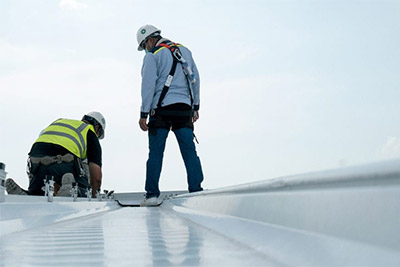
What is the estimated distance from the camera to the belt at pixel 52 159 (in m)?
3.68

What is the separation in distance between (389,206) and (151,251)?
0.54 m

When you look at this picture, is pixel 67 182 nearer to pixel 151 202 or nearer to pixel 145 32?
pixel 151 202

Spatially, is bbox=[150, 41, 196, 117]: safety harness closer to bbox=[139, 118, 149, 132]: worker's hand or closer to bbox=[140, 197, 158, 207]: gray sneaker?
bbox=[139, 118, 149, 132]: worker's hand

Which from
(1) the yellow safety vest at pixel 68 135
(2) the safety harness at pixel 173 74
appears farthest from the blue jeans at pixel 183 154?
(1) the yellow safety vest at pixel 68 135

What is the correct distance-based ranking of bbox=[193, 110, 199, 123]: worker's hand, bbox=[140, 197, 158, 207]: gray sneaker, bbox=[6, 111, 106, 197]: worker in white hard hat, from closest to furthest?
bbox=[6, 111, 106, 197]: worker in white hard hat
bbox=[193, 110, 199, 123]: worker's hand
bbox=[140, 197, 158, 207]: gray sneaker

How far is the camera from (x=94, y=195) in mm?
4758

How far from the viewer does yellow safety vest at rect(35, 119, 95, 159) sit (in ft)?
12.4

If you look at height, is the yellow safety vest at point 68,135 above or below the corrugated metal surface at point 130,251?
above

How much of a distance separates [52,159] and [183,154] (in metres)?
1.05

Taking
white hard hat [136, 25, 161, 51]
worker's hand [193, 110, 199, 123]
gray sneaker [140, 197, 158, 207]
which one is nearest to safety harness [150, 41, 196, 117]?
worker's hand [193, 110, 199, 123]

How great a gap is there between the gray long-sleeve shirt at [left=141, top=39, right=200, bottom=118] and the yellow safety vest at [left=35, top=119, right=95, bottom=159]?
0.75m

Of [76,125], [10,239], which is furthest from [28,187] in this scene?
[10,239]

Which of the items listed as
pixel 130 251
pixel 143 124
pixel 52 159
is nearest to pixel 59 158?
pixel 52 159

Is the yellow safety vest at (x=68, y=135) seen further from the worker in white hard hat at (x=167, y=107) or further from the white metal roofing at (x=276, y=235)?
the white metal roofing at (x=276, y=235)
